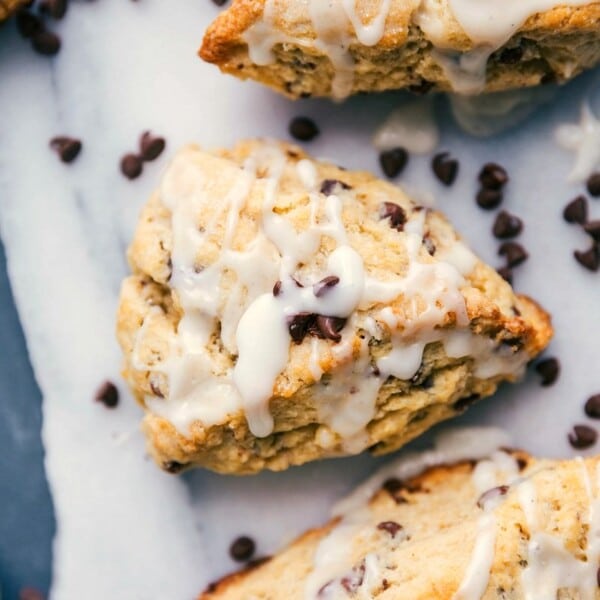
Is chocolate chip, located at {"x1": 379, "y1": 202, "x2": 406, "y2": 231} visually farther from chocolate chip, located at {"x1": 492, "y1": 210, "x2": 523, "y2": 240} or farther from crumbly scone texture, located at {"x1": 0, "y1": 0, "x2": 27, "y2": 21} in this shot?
crumbly scone texture, located at {"x1": 0, "y1": 0, "x2": 27, "y2": 21}

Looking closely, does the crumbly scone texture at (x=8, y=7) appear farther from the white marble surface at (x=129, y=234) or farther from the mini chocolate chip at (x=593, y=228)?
the mini chocolate chip at (x=593, y=228)

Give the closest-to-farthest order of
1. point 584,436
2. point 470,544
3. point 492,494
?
point 470,544 < point 492,494 < point 584,436

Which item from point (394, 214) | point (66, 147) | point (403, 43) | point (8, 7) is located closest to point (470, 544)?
point (394, 214)

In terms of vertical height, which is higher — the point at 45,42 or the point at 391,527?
the point at 45,42

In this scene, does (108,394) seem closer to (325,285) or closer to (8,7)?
(325,285)

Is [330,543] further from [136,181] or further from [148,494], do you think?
[136,181]

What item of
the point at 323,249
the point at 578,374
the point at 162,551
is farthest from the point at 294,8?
the point at 162,551
